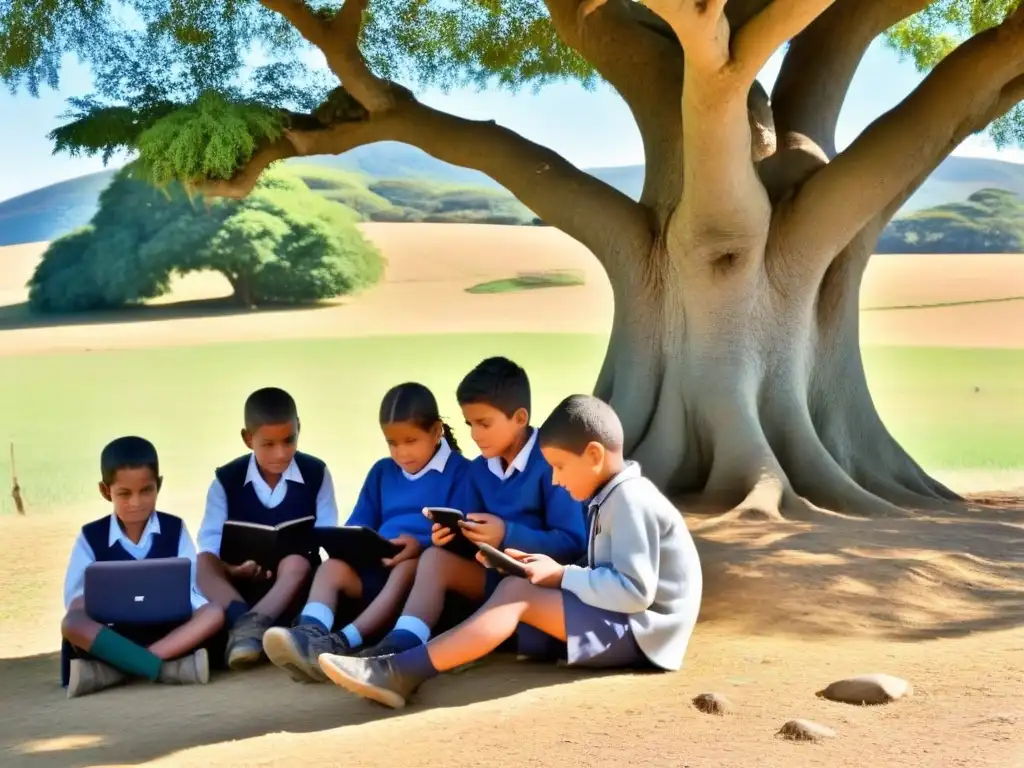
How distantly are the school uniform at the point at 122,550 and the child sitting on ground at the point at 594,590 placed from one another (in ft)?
4.24

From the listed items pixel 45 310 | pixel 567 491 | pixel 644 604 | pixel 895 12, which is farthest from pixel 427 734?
pixel 45 310

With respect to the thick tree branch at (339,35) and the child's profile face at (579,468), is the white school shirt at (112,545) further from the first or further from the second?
the thick tree branch at (339,35)

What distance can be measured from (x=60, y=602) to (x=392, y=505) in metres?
3.95

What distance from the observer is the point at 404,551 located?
17.0 ft

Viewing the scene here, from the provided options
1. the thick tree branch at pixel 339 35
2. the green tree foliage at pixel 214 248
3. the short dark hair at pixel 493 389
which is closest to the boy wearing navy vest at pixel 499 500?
the short dark hair at pixel 493 389

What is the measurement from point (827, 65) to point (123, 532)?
6.48 metres

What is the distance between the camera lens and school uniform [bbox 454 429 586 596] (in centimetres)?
506

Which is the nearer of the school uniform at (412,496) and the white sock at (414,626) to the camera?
the white sock at (414,626)

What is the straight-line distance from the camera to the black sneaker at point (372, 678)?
4.34 meters

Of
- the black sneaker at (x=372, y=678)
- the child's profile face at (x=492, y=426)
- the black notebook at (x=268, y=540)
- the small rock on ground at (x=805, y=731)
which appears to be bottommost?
the small rock on ground at (x=805, y=731)

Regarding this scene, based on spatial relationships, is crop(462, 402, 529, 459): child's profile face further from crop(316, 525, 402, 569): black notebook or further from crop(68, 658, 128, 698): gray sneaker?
crop(68, 658, 128, 698): gray sneaker

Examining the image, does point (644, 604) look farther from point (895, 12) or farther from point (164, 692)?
point (895, 12)

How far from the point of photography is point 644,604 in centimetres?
455

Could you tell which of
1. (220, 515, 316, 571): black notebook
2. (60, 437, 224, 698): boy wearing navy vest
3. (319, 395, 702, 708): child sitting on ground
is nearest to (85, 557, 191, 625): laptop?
(60, 437, 224, 698): boy wearing navy vest
